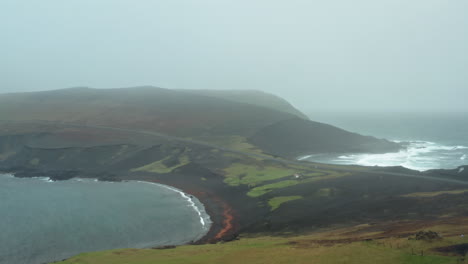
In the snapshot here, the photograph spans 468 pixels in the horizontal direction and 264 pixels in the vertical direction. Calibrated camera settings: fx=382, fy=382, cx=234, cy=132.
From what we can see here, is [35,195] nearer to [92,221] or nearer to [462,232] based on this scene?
[92,221]

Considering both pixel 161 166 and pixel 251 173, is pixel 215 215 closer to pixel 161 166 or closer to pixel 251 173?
pixel 251 173

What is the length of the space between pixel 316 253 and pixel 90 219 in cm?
4562

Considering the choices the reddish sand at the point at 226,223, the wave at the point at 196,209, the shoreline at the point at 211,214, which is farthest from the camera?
the wave at the point at 196,209

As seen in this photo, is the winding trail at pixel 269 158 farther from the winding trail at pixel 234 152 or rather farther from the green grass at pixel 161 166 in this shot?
the green grass at pixel 161 166

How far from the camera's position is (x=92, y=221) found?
6206 centimetres

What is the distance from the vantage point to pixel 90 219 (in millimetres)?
63156

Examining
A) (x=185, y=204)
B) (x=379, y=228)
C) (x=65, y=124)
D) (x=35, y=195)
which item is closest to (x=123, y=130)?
(x=65, y=124)

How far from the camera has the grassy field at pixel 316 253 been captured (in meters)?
26.1

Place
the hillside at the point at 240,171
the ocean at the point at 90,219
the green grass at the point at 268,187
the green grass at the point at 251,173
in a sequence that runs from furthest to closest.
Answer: the green grass at the point at 251,173 < the green grass at the point at 268,187 < the ocean at the point at 90,219 < the hillside at the point at 240,171

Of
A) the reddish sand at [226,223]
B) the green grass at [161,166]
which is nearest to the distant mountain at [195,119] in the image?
the green grass at [161,166]

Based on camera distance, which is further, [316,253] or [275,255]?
[275,255]

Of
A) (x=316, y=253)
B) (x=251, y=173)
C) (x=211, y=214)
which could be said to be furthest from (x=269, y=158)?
(x=316, y=253)

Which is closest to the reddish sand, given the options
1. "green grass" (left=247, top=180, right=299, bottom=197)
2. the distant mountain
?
"green grass" (left=247, top=180, right=299, bottom=197)

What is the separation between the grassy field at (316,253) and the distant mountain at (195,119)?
88086mm
